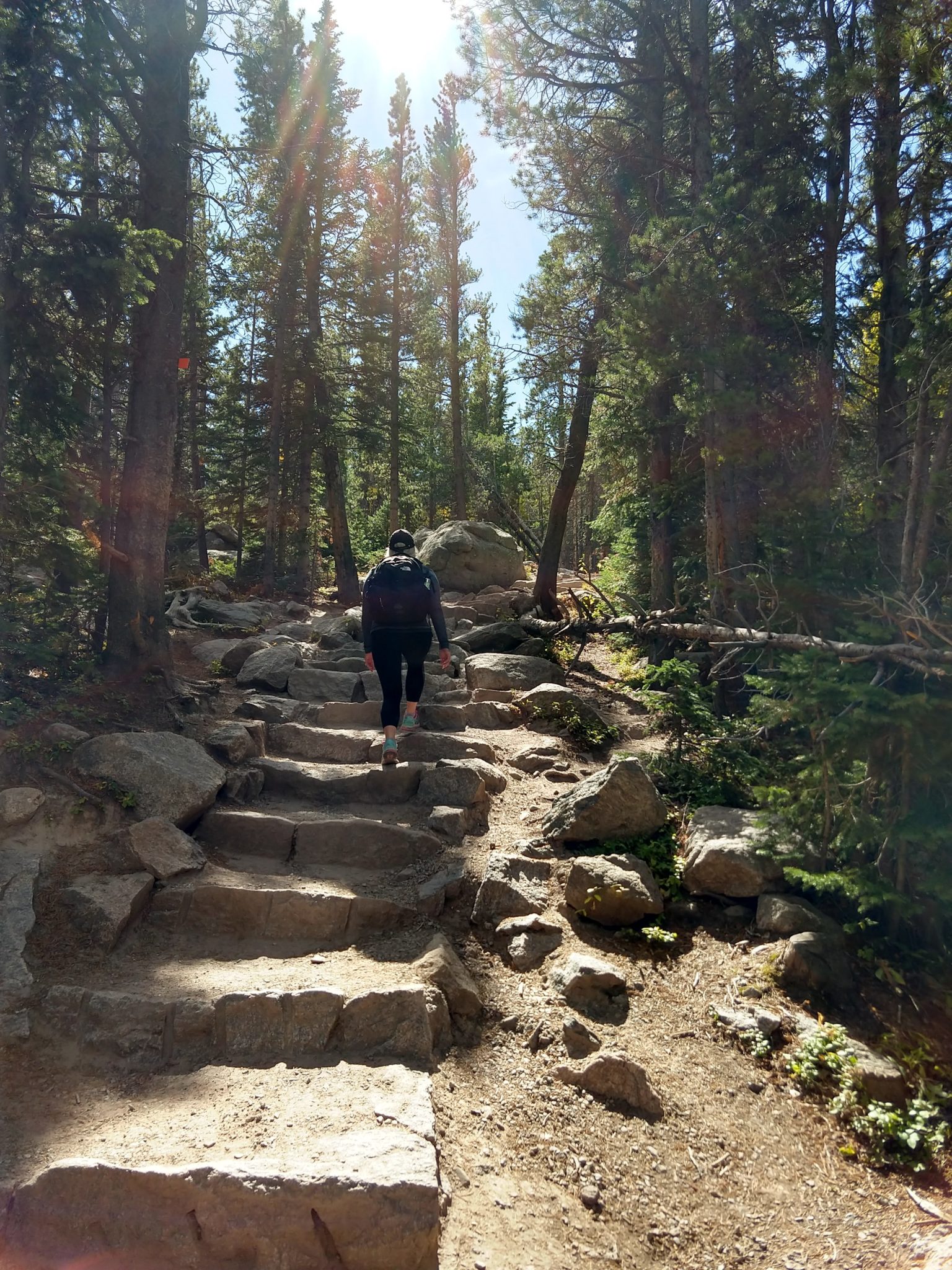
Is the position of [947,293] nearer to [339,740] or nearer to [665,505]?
[665,505]

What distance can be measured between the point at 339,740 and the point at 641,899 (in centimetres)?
386

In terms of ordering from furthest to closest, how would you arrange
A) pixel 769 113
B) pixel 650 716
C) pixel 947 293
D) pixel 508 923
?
1. pixel 650 716
2. pixel 769 113
3. pixel 947 293
4. pixel 508 923

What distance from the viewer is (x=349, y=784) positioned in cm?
698

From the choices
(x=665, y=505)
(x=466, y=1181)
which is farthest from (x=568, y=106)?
(x=466, y=1181)

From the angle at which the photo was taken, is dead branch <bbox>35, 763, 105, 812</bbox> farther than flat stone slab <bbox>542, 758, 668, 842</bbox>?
No

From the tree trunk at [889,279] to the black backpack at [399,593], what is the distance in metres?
3.91

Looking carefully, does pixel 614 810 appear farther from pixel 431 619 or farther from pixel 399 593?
pixel 399 593

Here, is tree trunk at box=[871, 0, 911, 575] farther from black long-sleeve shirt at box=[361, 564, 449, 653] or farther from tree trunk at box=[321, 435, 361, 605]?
tree trunk at box=[321, 435, 361, 605]

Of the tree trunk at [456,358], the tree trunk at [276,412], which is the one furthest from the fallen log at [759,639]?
the tree trunk at [456,358]

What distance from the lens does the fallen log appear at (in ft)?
14.9

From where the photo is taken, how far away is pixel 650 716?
31.7 ft

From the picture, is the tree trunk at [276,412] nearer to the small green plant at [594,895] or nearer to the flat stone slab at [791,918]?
the small green plant at [594,895]

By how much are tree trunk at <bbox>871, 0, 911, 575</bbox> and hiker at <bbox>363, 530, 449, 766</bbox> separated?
3860 mm

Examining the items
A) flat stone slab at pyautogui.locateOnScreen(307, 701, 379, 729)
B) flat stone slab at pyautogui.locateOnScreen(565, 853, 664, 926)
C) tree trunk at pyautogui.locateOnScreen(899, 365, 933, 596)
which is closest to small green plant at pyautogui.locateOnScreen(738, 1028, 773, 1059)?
flat stone slab at pyautogui.locateOnScreen(565, 853, 664, 926)
